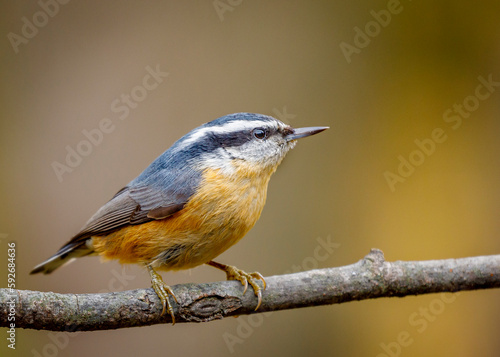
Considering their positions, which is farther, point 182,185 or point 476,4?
point 476,4

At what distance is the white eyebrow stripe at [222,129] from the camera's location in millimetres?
3451

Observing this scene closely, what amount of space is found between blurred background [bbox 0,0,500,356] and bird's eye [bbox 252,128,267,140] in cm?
168

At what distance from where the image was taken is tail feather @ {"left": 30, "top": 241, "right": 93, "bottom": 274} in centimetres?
388

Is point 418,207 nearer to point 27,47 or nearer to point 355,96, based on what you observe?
point 355,96

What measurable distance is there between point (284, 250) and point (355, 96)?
215cm

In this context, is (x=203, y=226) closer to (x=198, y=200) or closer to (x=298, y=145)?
(x=198, y=200)

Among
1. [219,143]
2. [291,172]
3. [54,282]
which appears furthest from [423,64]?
[54,282]

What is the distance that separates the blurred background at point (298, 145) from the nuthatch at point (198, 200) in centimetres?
112

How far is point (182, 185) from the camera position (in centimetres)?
342

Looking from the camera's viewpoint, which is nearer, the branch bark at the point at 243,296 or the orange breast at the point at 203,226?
the branch bark at the point at 243,296

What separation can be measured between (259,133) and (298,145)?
2463 millimetres

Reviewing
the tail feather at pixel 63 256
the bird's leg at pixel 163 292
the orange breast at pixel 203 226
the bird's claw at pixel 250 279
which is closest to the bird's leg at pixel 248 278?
the bird's claw at pixel 250 279

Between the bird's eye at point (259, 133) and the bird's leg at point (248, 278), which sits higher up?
the bird's eye at point (259, 133)

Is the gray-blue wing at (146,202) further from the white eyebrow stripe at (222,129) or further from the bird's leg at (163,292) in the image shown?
the bird's leg at (163,292)
